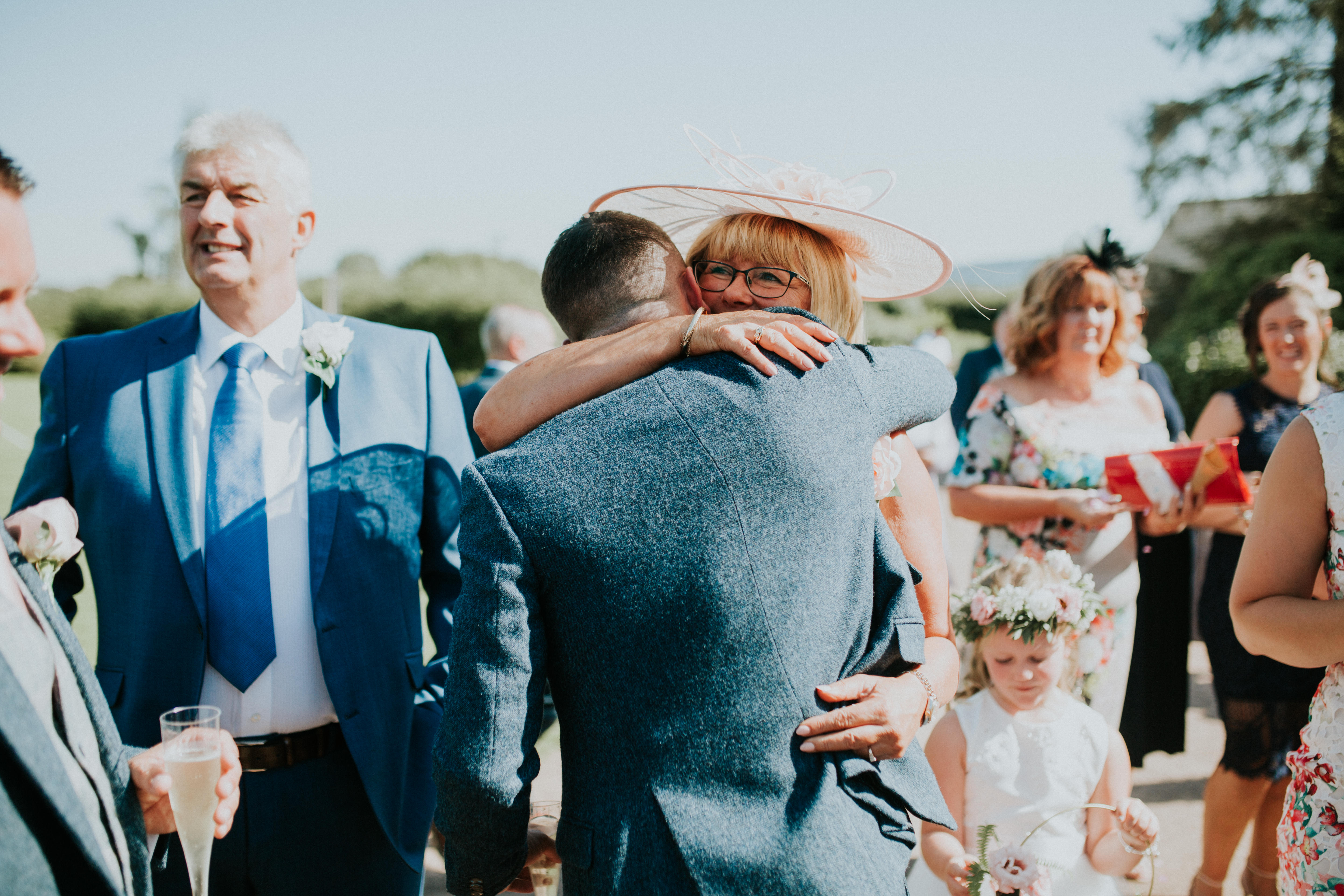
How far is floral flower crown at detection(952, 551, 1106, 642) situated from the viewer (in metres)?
2.99

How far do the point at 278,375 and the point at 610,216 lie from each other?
1.17 m

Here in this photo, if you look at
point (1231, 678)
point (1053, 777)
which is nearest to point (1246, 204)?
point (1231, 678)

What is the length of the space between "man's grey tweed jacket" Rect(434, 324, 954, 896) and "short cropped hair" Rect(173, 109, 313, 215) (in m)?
1.34

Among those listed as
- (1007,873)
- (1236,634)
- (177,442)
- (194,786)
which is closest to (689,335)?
(194,786)

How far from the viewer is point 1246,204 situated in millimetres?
18953

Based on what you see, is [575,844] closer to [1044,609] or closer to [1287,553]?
[1287,553]

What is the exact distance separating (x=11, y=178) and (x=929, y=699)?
70.2 inches

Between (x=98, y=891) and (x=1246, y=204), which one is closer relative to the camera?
(x=98, y=891)

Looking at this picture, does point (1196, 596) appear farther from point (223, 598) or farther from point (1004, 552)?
point (223, 598)

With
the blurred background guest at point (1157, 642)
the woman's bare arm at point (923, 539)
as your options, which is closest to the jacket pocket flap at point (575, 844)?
the woman's bare arm at point (923, 539)

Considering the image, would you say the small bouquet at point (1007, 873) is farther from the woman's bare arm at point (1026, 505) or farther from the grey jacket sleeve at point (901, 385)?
the woman's bare arm at point (1026, 505)

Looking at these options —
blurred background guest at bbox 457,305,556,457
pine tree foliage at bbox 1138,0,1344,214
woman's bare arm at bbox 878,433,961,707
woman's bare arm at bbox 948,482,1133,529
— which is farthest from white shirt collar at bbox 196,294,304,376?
pine tree foliage at bbox 1138,0,1344,214

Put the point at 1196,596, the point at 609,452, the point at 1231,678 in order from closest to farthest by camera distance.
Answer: the point at 609,452
the point at 1231,678
the point at 1196,596

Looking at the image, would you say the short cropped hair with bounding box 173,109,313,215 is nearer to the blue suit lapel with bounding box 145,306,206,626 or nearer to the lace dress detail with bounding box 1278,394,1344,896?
the blue suit lapel with bounding box 145,306,206,626
